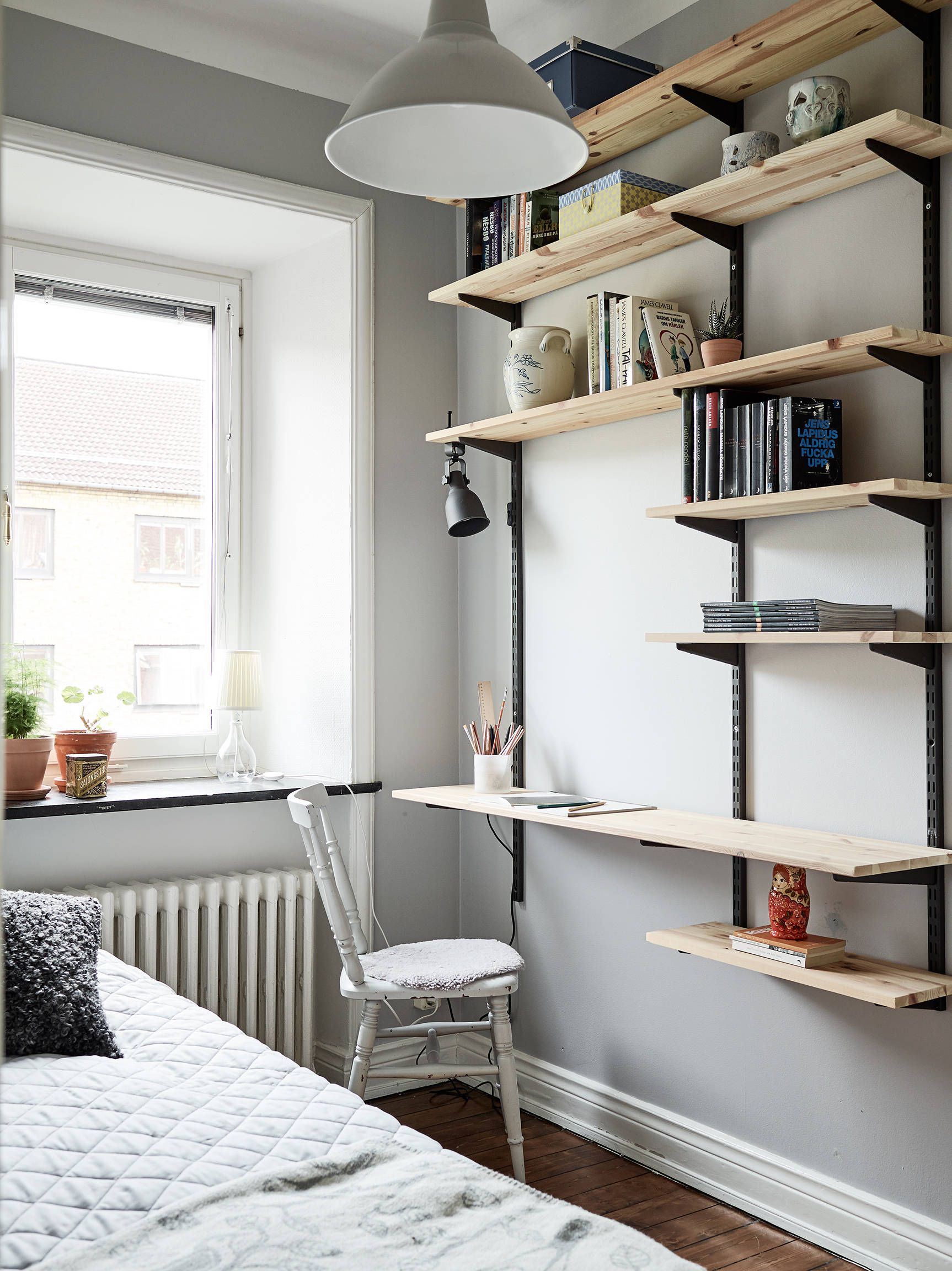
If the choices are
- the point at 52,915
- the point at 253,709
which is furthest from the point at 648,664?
the point at 52,915

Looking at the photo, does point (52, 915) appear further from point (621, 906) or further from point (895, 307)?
point (895, 307)

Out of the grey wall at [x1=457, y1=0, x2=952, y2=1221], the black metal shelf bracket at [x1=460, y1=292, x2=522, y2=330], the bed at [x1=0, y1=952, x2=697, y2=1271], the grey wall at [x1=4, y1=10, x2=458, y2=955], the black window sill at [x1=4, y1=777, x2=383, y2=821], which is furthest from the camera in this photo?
the black metal shelf bracket at [x1=460, y1=292, x2=522, y2=330]

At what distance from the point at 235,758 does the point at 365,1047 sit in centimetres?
99

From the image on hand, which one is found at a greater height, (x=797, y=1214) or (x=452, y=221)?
(x=452, y=221)

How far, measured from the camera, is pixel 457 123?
165 cm

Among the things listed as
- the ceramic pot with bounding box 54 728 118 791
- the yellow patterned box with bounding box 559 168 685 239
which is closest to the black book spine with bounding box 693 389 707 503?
the yellow patterned box with bounding box 559 168 685 239

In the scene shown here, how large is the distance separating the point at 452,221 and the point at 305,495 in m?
0.93

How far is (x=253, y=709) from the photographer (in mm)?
3203

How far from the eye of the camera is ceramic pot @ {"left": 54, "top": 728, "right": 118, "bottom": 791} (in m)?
2.93

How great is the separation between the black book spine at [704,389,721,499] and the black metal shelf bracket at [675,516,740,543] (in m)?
0.13

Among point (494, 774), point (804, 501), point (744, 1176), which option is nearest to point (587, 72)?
point (804, 501)

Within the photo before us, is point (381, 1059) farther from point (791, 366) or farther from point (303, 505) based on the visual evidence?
point (791, 366)

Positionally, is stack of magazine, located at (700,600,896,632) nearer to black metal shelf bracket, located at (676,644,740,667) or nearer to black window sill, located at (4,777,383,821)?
black metal shelf bracket, located at (676,644,740,667)

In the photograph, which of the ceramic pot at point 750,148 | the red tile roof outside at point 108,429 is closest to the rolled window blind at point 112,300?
the red tile roof outside at point 108,429
